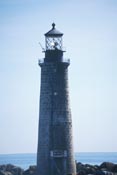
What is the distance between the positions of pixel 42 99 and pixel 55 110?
1621mm

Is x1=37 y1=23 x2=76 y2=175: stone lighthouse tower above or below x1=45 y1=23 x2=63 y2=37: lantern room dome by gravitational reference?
below

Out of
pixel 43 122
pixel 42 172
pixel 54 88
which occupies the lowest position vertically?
pixel 42 172

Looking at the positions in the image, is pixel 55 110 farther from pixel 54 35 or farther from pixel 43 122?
pixel 54 35

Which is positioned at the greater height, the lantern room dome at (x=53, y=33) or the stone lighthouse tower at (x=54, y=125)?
the lantern room dome at (x=53, y=33)

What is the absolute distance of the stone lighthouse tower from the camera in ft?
162

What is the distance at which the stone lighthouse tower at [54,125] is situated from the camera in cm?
4941

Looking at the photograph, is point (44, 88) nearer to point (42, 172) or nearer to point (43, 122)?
point (43, 122)

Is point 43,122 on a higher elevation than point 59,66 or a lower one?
lower

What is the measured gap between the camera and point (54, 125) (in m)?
49.7

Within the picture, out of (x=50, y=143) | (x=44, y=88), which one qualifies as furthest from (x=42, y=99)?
(x=50, y=143)

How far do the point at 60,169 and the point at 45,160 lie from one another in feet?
5.51

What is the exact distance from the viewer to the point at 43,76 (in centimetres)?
5000

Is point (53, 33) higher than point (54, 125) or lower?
higher

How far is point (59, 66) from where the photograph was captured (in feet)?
165
